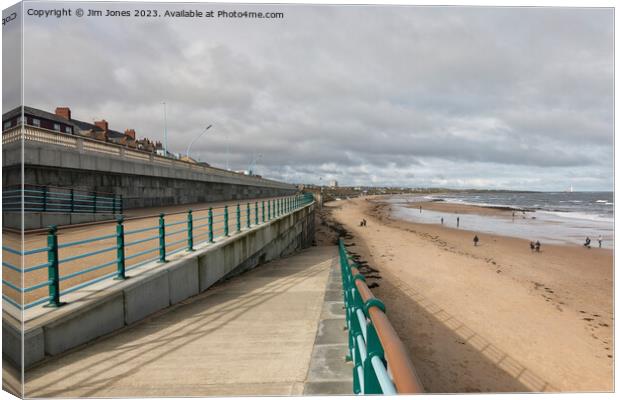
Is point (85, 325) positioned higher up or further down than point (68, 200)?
further down

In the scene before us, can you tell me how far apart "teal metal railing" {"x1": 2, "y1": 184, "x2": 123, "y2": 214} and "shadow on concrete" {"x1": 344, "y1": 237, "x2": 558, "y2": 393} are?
1145cm

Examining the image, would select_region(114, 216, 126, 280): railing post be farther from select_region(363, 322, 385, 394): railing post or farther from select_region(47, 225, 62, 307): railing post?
select_region(363, 322, 385, 394): railing post

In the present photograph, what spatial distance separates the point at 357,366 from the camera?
3037 mm

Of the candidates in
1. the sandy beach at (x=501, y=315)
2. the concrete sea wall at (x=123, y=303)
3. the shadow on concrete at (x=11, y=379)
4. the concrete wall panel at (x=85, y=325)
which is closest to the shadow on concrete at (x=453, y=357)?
the sandy beach at (x=501, y=315)

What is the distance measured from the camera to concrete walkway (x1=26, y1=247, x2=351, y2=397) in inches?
135

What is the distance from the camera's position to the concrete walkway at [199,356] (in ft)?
11.3

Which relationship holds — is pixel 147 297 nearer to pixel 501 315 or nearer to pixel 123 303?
pixel 123 303

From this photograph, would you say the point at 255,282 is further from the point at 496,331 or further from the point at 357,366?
the point at 496,331

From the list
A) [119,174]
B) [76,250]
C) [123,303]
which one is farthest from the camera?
[119,174]

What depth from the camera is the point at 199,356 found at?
13.3 feet

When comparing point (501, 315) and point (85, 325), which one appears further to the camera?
point (501, 315)

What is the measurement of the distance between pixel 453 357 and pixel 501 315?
3.94 metres

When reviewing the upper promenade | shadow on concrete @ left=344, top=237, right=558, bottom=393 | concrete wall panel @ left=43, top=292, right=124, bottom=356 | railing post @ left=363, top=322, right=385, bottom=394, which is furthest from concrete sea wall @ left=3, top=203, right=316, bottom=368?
shadow on concrete @ left=344, top=237, right=558, bottom=393

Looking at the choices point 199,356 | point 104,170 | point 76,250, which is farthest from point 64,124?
point 199,356
